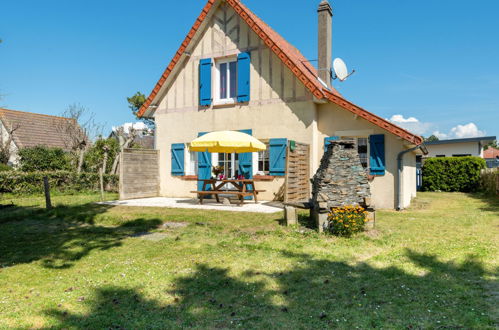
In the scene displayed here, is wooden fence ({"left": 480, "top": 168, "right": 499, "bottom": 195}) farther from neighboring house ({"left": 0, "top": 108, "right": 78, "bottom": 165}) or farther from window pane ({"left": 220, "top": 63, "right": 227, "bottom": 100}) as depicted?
neighboring house ({"left": 0, "top": 108, "right": 78, "bottom": 165})

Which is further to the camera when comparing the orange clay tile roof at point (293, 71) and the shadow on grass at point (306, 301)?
the orange clay tile roof at point (293, 71)

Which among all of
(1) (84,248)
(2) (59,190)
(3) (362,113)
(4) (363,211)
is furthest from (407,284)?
(2) (59,190)

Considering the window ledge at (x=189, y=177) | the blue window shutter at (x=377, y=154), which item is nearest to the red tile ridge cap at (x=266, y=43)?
the blue window shutter at (x=377, y=154)

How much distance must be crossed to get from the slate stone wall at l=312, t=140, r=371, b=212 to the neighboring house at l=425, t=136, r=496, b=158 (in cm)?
1849

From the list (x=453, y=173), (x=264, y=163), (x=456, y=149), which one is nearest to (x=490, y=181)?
(x=453, y=173)

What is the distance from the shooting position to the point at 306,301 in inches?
143

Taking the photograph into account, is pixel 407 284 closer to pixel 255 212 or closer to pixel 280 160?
pixel 255 212

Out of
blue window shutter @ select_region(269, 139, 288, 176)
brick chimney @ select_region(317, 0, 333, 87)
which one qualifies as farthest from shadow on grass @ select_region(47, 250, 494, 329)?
brick chimney @ select_region(317, 0, 333, 87)

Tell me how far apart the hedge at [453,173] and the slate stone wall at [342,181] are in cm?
1350

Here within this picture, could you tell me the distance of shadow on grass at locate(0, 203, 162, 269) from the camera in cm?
565

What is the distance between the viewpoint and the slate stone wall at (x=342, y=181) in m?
7.06

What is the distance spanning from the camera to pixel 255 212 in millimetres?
9375

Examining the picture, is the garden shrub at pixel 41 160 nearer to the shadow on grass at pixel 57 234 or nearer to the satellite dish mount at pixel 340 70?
the shadow on grass at pixel 57 234

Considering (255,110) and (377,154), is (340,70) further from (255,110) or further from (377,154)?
(377,154)
